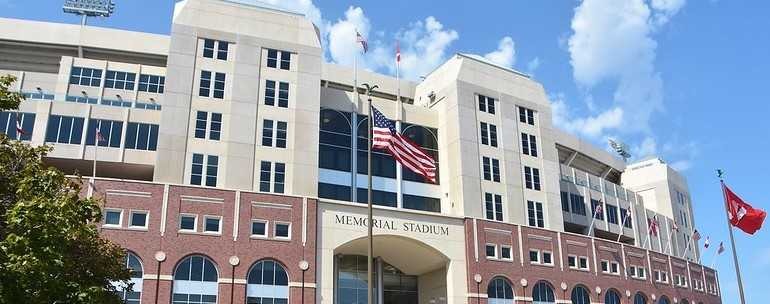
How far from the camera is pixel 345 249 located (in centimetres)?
5072

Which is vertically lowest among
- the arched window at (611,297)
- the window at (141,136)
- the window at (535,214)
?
the arched window at (611,297)

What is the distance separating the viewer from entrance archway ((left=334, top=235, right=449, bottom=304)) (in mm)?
51188

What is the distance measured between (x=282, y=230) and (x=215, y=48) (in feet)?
48.3

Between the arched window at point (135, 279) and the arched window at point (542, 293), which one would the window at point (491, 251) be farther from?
the arched window at point (135, 279)

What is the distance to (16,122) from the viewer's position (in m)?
48.5

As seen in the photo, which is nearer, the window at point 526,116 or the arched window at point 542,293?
the arched window at point 542,293

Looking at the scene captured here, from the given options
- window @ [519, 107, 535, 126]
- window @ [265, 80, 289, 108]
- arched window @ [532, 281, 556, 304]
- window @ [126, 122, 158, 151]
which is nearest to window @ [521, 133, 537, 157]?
window @ [519, 107, 535, 126]

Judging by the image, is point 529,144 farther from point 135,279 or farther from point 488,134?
point 135,279

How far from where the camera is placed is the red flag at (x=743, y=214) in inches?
1577

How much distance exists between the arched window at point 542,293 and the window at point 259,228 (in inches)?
876

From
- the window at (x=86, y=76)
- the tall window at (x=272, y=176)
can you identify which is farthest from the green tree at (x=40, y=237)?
the window at (x=86, y=76)

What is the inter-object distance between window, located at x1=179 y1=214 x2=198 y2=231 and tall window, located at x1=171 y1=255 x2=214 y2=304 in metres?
1.89

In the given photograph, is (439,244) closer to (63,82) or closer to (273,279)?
(273,279)

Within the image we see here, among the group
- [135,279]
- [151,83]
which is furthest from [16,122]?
[135,279]
